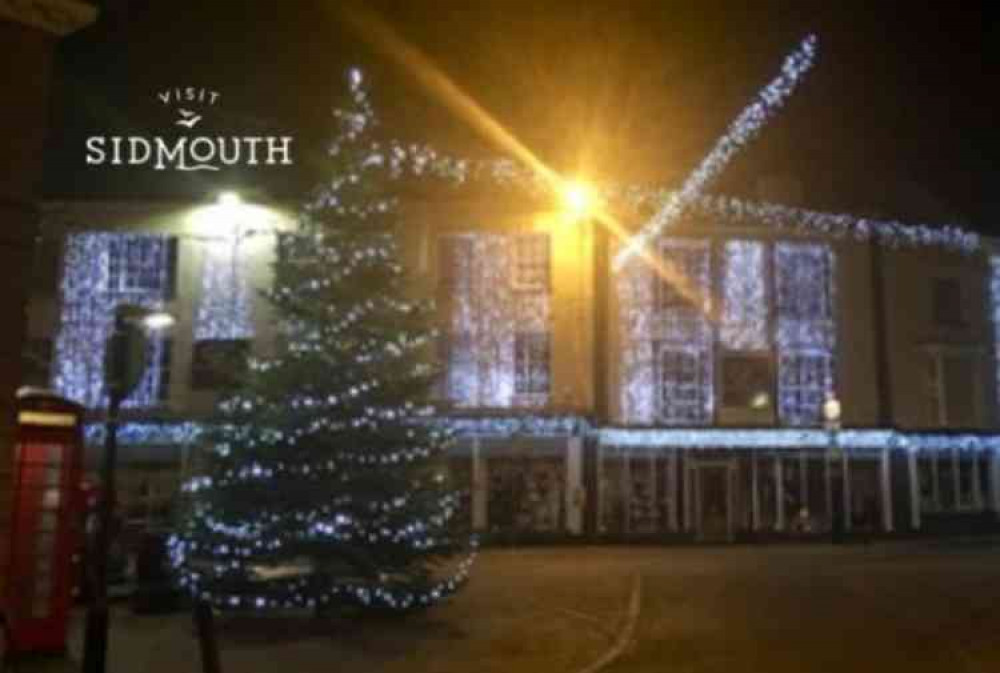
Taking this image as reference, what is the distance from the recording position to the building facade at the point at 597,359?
33.7m

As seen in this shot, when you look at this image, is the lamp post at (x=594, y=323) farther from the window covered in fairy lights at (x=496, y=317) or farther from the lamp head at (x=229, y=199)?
the lamp head at (x=229, y=199)

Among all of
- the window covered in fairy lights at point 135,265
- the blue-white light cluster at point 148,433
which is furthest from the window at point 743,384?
the window covered in fairy lights at point 135,265

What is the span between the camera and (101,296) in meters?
34.2

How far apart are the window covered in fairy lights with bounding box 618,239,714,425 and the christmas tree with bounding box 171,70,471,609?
18.4 metres

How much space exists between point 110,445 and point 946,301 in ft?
110

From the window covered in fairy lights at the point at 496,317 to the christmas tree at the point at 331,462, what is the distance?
56.1 feet

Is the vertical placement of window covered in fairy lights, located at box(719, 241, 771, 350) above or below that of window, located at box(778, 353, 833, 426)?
above

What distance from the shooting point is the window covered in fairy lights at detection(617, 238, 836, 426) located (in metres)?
34.6

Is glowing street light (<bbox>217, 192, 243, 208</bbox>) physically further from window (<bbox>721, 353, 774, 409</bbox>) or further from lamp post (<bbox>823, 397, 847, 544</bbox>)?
lamp post (<bbox>823, 397, 847, 544</bbox>)

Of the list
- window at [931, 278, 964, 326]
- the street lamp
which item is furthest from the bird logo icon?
window at [931, 278, 964, 326]

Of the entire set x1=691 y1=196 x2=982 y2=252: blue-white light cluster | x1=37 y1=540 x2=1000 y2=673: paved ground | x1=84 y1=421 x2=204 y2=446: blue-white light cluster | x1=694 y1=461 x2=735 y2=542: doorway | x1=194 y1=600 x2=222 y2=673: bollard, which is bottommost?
x1=37 y1=540 x2=1000 y2=673: paved ground

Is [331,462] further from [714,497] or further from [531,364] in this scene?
[714,497]

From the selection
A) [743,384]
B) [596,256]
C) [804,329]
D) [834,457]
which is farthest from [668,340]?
[834,457]

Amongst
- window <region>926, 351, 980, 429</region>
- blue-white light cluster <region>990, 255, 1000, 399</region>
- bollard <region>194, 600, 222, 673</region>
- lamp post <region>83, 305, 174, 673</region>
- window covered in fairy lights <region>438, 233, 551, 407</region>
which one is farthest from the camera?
blue-white light cluster <region>990, 255, 1000, 399</region>
